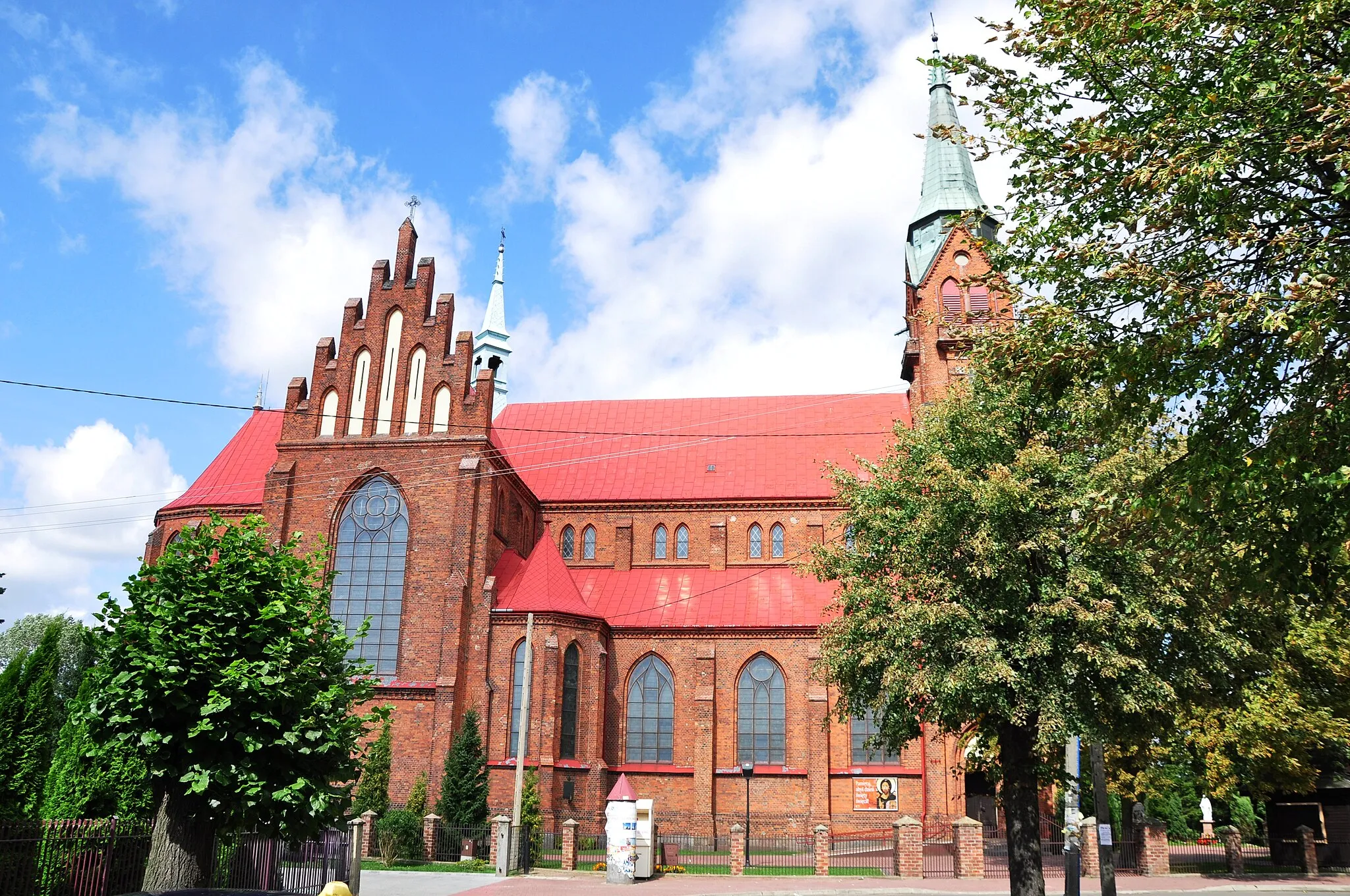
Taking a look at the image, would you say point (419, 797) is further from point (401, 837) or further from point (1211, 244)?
point (1211, 244)

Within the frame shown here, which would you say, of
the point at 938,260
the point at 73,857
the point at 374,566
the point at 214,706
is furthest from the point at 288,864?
the point at 938,260

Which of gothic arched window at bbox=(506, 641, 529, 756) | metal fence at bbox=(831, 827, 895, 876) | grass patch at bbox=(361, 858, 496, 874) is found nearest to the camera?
grass patch at bbox=(361, 858, 496, 874)

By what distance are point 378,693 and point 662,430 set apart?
57.5 feet

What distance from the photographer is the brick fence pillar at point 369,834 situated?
91.1 ft

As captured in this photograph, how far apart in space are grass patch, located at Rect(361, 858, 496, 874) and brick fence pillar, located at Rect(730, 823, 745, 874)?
6.53m

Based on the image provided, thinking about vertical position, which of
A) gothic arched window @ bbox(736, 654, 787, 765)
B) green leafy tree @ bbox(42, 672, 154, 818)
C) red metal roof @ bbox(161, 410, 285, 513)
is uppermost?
red metal roof @ bbox(161, 410, 285, 513)

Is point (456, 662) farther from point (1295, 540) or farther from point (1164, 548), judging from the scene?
point (1295, 540)

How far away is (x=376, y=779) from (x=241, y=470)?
1603cm

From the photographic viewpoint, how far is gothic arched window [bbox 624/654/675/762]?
115ft

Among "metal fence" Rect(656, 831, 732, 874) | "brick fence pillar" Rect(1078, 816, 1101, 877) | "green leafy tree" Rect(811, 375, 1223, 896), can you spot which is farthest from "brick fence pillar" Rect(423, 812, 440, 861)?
"brick fence pillar" Rect(1078, 816, 1101, 877)

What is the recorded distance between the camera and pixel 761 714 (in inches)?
1378

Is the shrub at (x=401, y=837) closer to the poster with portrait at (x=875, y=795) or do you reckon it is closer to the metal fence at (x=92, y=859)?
the metal fence at (x=92, y=859)

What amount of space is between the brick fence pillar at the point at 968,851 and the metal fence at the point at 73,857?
66.3 ft

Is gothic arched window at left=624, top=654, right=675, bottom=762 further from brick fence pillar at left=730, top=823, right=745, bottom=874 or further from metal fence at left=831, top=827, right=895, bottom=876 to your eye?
brick fence pillar at left=730, top=823, right=745, bottom=874
